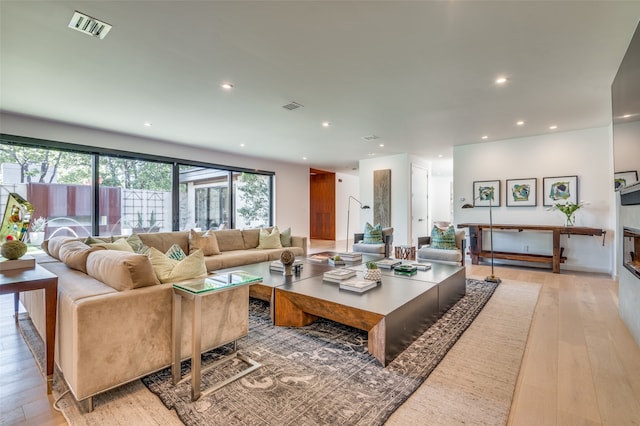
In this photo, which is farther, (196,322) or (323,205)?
(323,205)

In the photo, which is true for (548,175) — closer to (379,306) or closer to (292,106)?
(292,106)

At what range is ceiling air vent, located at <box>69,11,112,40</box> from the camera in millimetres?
2162

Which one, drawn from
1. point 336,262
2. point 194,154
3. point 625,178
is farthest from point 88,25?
point 625,178

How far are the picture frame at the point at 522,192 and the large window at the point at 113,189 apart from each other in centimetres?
632

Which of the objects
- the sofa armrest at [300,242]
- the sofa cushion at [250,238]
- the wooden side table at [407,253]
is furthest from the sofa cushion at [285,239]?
the wooden side table at [407,253]

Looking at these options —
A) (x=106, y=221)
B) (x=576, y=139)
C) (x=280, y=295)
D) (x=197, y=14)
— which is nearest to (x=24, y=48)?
(x=197, y=14)

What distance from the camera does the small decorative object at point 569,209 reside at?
5.13m

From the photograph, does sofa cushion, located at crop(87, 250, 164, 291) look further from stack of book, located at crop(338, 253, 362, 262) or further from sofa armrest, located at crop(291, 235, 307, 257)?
sofa armrest, located at crop(291, 235, 307, 257)

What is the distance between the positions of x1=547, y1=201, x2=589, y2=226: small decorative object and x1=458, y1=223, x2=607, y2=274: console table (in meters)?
0.20

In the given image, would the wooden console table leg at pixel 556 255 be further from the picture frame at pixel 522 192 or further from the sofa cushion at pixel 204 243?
the sofa cushion at pixel 204 243

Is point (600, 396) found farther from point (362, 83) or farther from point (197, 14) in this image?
point (197, 14)

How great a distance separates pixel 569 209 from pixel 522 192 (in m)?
0.84

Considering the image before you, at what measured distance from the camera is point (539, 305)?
11.4 ft

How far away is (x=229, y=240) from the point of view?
17.3 ft
